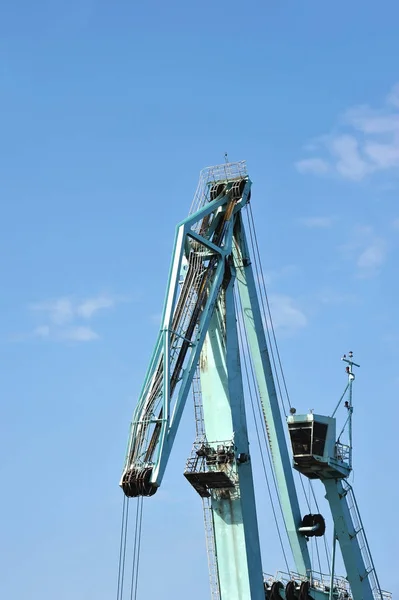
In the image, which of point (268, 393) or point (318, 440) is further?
point (268, 393)

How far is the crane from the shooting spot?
44062 mm

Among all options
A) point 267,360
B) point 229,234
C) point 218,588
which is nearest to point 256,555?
point 218,588

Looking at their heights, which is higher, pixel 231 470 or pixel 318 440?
pixel 318 440

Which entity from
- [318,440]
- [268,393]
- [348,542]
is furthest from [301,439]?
[348,542]

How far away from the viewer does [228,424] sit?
45.7 metres

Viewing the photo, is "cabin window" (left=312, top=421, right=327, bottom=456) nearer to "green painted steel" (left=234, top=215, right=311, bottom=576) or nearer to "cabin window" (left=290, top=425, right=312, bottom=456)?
"cabin window" (left=290, top=425, right=312, bottom=456)

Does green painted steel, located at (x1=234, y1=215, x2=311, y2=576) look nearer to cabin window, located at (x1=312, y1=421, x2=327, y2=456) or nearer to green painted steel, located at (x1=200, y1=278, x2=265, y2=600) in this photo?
cabin window, located at (x1=312, y1=421, x2=327, y2=456)

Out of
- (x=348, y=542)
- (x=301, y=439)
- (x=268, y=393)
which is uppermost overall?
(x=268, y=393)

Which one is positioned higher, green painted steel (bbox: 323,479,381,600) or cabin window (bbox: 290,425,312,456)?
cabin window (bbox: 290,425,312,456)

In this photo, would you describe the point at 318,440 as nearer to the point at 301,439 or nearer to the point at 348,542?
the point at 301,439

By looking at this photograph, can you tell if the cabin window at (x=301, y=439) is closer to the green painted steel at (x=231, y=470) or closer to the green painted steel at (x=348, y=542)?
the green painted steel at (x=348, y=542)

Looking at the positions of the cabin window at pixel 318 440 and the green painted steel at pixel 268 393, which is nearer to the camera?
the cabin window at pixel 318 440

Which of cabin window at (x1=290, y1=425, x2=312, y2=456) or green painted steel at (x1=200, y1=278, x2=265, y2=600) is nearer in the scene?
green painted steel at (x1=200, y1=278, x2=265, y2=600)

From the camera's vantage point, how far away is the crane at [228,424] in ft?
145
